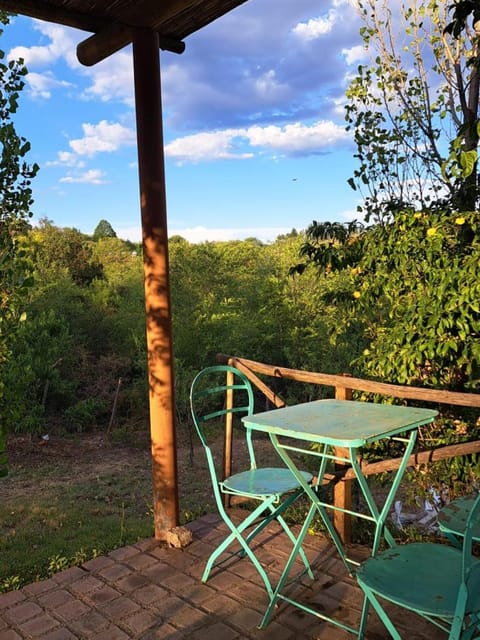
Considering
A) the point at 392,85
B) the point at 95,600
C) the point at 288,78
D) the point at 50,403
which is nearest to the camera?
the point at 95,600

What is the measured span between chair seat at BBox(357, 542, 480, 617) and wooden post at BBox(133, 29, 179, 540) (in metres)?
1.45

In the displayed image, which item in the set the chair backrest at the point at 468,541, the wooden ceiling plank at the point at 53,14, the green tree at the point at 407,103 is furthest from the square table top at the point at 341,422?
the wooden ceiling plank at the point at 53,14

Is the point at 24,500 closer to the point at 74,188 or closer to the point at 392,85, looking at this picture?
the point at 392,85

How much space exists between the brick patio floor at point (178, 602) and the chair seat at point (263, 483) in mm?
427

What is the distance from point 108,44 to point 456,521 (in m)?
2.66

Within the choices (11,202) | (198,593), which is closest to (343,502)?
(198,593)

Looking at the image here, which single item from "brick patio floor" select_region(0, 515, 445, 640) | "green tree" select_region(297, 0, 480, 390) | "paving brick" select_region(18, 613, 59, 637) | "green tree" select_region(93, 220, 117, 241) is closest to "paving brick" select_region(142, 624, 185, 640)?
"brick patio floor" select_region(0, 515, 445, 640)

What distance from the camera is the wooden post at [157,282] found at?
8.63 feet

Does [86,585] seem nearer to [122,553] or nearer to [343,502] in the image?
[122,553]

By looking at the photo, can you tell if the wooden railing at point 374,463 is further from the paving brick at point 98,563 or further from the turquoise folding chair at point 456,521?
the paving brick at point 98,563

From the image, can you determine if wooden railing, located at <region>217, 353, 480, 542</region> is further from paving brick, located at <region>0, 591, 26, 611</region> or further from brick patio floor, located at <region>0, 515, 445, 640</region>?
paving brick, located at <region>0, 591, 26, 611</region>

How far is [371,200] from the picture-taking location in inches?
134

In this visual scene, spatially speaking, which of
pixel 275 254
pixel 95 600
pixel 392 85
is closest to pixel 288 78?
pixel 392 85

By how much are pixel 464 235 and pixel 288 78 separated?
→ 3.81m
